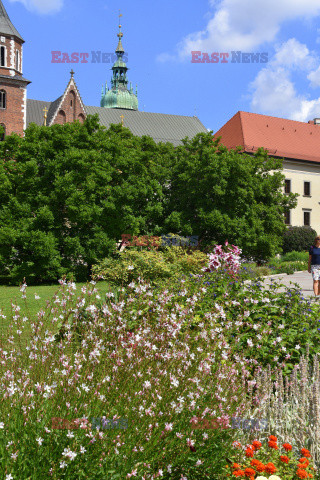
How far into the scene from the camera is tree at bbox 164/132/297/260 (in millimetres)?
28125

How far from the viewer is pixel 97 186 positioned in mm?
24750

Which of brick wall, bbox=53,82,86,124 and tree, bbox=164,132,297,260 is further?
brick wall, bbox=53,82,86,124

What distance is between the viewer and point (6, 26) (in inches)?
1902

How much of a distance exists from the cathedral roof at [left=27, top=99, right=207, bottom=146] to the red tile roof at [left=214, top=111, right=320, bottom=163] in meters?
15.7

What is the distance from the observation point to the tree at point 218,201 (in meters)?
28.1

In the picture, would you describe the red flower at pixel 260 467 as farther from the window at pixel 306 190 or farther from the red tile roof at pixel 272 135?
the window at pixel 306 190

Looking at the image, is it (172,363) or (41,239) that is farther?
(41,239)

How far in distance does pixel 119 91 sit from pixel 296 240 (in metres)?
51.6

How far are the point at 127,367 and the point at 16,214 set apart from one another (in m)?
20.7

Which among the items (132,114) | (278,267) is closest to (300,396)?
(278,267)

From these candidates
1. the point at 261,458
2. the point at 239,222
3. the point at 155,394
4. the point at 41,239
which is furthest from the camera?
the point at 239,222

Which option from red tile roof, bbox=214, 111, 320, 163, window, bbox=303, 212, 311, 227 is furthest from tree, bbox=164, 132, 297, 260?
window, bbox=303, 212, 311, 227

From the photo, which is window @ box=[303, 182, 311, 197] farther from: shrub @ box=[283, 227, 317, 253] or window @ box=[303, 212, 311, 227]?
shrub @ box=[283, 227, 317, 253]

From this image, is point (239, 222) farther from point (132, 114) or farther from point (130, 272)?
point (132, 114)
